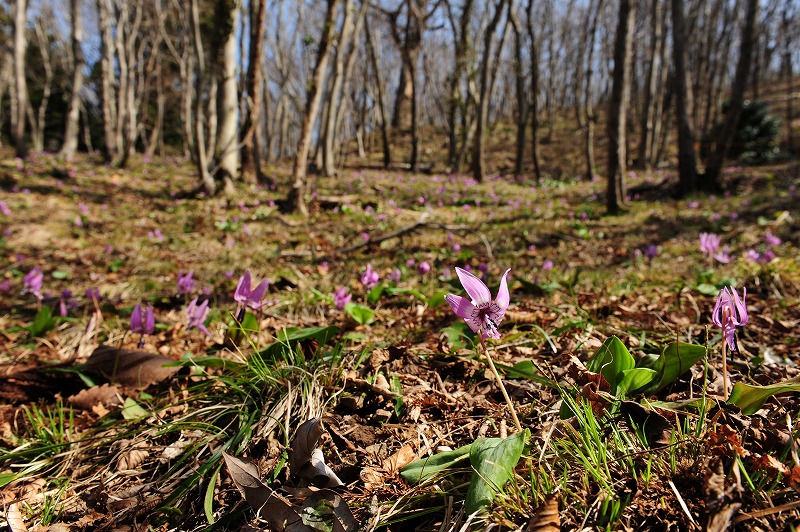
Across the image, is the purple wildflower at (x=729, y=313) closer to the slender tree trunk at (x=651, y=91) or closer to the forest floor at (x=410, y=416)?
the forest floor at (x=410, y=416)

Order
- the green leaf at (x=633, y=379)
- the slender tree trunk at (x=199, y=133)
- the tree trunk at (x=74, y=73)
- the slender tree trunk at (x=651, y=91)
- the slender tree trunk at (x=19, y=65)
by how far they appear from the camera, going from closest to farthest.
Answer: the green leaf at (x=633, y=379), the slender tree trunk at (x=199, y=133), the slender tree trunk at (x=19, y=65), the tree trunk at (x=74, y=73), the slender tree trunk at (x=651, y=91)

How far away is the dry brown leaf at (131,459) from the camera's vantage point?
1.37 m

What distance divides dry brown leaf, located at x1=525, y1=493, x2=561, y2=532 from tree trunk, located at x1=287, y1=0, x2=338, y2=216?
672cm

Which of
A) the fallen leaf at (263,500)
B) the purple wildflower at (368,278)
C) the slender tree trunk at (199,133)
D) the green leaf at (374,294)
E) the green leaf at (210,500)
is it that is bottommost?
the green leaf at (210,500)

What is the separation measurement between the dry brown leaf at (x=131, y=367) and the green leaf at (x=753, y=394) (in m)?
1.92

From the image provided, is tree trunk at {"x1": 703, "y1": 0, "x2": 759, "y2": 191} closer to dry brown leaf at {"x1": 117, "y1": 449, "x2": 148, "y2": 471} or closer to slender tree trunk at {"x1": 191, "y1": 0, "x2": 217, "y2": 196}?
slender tree trunk at {"x1": 191, "y1": 0, "x2": 217, "y2": 196}

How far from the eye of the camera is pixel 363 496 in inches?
42.7

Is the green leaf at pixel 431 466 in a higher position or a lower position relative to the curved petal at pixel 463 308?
lower

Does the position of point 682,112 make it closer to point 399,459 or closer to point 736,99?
point 736,99

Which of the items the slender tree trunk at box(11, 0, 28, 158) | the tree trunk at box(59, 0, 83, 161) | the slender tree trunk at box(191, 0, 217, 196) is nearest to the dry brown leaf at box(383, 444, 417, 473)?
the slender tree trunk at box(191, 0, 217, 196)

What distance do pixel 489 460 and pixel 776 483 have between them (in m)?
0.53

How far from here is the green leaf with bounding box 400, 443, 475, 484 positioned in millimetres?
1031

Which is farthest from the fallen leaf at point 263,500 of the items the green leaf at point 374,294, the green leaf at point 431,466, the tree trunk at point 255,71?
the tree trunk at point 255,71

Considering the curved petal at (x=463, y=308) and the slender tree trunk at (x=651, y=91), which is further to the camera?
the slender tree trunk at (x=651, y=91)
